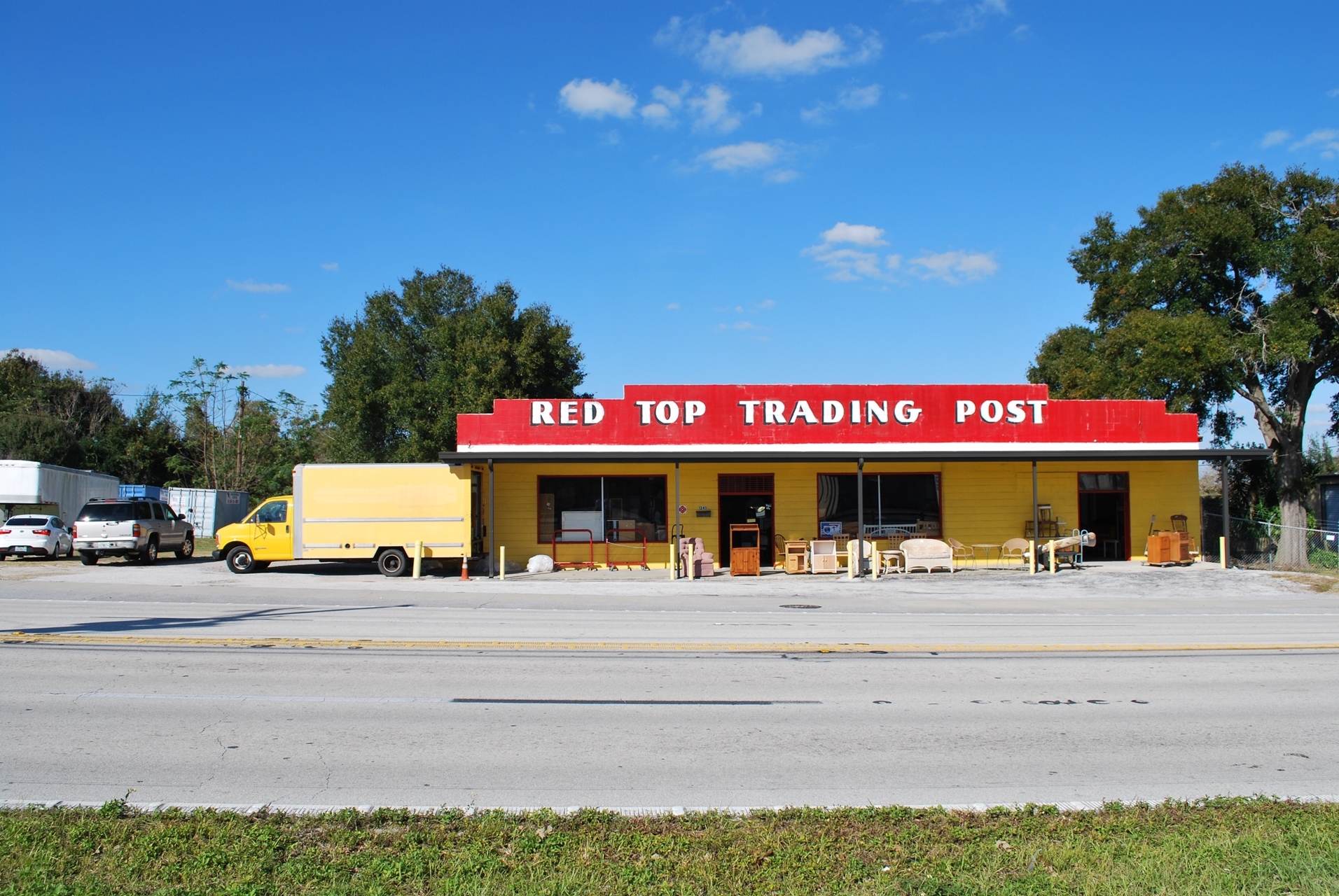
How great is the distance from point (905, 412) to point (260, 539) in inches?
737

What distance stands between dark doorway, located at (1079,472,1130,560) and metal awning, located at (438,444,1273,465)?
4.49 ft

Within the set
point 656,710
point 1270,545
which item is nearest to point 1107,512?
point 1270,545

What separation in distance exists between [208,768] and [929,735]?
5.72m

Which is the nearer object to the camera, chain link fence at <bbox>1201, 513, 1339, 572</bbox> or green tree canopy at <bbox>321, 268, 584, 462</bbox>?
chain link fence at <bbox>1201, 513, 1339, 572</bbox>

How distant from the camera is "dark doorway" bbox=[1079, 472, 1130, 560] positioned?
28.0 metres

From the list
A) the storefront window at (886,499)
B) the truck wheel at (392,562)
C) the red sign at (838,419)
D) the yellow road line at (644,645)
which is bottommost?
the yellow road line at (644,645)

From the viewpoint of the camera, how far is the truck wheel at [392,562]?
985 inches

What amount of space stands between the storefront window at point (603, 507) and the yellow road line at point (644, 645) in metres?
14.1

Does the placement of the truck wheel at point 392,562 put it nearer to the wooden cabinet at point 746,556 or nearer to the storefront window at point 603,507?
the storefront window at point 603,507

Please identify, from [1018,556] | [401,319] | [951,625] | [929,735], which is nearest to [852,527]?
[1018,556]

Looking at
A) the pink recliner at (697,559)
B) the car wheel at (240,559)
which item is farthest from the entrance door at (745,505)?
the car wheel at (240,559)

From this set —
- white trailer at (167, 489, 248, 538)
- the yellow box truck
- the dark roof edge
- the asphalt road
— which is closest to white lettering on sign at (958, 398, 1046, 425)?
the dark roof edge

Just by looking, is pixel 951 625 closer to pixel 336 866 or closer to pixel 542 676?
pixel 542 676

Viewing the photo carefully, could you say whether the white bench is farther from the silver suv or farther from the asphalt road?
the silver suv
